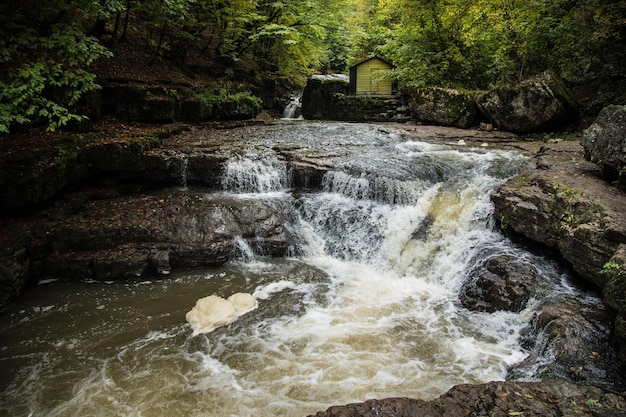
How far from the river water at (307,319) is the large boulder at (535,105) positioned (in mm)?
4061

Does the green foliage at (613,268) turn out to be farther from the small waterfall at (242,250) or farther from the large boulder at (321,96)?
the large boulder at (321,96)

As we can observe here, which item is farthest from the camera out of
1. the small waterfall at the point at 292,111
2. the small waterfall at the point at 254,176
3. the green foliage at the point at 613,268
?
the small waterfall at the point at 292,111

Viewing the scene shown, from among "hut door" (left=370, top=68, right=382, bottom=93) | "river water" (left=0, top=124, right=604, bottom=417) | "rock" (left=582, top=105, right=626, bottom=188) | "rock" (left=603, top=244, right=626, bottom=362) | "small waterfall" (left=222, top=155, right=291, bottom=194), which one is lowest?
"river water" (left=0, top=124, right=604, bottom=417)

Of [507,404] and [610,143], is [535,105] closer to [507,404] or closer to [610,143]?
[610,143]

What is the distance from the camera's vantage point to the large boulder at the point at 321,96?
828 inches

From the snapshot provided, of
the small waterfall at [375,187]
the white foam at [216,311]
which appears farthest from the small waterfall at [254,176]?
the white foam at [216,311]

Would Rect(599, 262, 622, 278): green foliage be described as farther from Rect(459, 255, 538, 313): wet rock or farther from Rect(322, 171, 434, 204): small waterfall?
Rect(322, 171, 434, 204): small waterfall

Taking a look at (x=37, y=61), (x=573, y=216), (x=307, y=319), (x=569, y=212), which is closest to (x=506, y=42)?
(x=569, y=212)

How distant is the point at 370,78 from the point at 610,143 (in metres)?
16.2

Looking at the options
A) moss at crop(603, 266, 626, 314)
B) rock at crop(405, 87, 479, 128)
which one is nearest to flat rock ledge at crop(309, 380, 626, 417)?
moss at crop(603, 266, 626, 314)

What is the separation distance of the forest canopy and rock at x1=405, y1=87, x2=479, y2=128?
1.14m

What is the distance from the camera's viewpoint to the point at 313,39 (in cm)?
1917

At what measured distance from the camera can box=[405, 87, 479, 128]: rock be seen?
15.0 metres

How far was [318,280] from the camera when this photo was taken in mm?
7199
